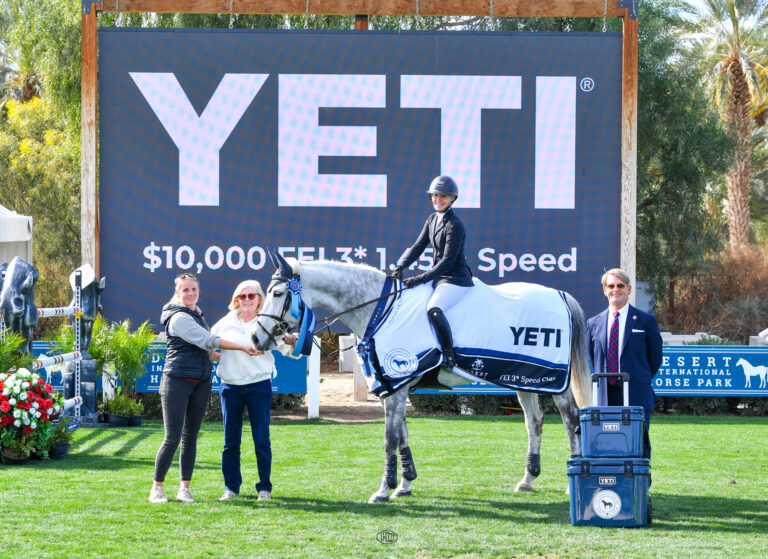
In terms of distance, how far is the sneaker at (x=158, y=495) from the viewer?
7.51 metres

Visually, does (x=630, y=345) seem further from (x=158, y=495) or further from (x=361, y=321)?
(x=158, y=495)

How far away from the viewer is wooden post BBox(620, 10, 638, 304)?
559 inches

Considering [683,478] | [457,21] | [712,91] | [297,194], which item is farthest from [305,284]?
[712,91]

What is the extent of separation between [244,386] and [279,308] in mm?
655

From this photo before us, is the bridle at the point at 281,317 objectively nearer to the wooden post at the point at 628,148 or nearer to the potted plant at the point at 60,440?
the potted plant at the point at 60,440

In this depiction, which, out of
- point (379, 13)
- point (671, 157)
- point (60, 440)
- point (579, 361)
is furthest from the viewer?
point (671, 157)

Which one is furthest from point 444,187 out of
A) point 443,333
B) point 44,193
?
point 44,193

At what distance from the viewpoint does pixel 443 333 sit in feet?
25.6

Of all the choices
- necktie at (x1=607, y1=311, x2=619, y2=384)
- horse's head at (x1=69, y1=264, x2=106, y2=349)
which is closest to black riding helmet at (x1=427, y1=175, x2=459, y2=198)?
necktie at (x1=607, y1=311, x2=619, y2=384)

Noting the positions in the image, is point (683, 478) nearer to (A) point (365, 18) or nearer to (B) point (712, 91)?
(A) point (365, 18)

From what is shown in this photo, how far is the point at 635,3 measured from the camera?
14.6 meters

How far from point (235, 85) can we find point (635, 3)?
5846 millimetres

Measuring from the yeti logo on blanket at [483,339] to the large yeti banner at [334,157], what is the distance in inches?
240

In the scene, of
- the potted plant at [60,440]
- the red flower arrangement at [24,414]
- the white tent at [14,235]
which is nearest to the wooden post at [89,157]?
the white tent at [14,235]
